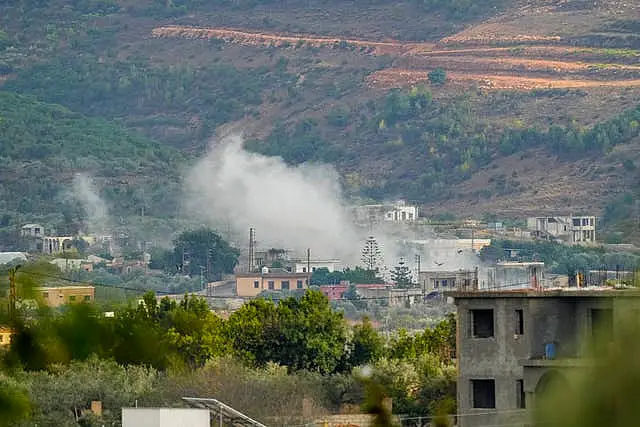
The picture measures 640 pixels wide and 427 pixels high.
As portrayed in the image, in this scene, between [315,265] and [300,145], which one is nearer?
[315,265]

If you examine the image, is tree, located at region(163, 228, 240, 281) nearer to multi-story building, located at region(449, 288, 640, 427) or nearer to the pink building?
the pink building

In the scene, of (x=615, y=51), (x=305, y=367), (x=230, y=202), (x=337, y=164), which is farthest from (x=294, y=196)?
(x=305, y=367)

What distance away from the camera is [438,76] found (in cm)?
18262

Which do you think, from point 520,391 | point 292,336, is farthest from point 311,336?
point 520,391

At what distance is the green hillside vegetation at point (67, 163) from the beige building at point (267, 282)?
26.9 meters

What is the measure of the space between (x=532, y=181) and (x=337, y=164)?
24.8 m

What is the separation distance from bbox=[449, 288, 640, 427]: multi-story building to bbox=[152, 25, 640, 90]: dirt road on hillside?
136658mm

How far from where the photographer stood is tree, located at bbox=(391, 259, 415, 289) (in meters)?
120

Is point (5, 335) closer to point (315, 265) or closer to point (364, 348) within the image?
point (364, 348)

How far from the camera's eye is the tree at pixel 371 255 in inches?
5354

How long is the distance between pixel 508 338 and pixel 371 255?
103627 mm

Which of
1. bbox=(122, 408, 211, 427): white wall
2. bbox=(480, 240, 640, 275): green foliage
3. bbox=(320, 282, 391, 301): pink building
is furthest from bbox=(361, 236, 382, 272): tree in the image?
bbox=(122, 408, 211, 427): white wall

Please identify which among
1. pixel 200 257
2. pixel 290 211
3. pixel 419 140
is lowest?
pixel 200 257

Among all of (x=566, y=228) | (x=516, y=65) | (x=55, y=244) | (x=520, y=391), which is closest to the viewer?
(x=520, y=391)
